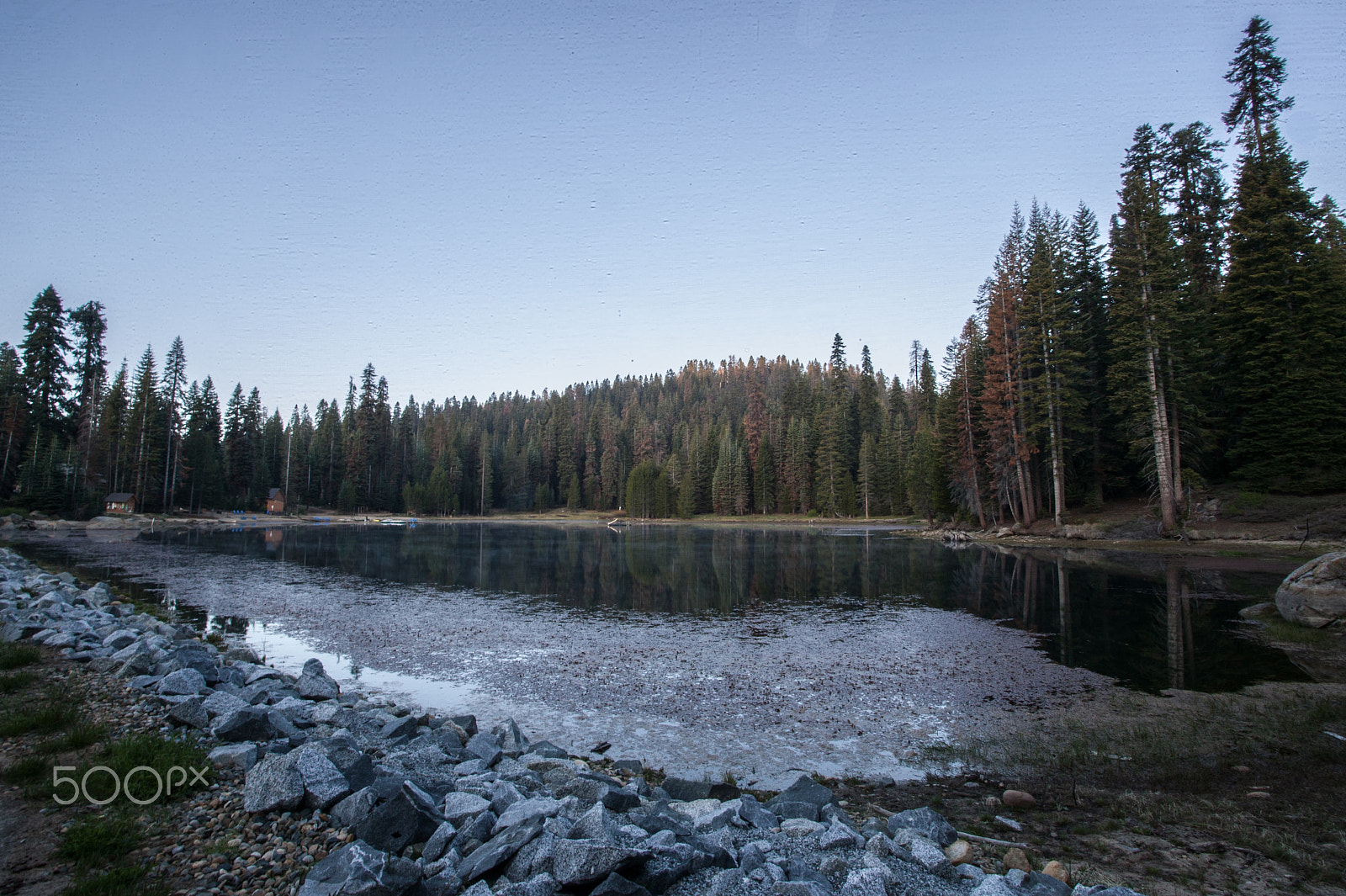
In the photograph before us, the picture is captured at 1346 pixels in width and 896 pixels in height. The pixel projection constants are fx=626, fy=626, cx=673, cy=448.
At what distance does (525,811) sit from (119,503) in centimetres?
7882

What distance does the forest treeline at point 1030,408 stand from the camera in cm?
3378

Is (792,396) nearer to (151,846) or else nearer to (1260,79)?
(1260,79)

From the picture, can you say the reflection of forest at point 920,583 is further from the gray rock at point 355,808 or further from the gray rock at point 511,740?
the gray rock at point 355,808

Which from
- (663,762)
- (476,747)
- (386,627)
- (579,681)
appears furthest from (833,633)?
(386,627)

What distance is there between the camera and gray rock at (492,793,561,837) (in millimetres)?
4949

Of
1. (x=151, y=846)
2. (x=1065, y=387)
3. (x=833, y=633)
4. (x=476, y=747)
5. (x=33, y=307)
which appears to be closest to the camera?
(x=151, y=846)

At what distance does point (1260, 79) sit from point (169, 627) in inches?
2253

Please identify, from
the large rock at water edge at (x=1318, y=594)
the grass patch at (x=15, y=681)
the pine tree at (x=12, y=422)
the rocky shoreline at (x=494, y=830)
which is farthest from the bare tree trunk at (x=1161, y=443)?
the pine tree at (x=12, y=422)

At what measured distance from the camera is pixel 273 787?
5090 millimetres

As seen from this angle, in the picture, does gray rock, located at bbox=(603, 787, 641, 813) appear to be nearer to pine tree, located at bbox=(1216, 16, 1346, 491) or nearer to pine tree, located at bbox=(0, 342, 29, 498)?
pine tree, located at bbox=(1216, 16, 1346, 491)

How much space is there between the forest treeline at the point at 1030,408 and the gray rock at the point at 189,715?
39.5 meters

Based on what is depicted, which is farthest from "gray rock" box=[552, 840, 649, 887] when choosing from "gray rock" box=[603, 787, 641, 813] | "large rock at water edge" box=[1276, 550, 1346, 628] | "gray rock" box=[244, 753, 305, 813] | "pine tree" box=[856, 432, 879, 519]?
"pine tree" box=[856, 432, 879, 519]

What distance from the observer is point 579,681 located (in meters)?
11.7

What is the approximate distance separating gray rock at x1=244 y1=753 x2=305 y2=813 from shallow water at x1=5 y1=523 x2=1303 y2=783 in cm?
415
